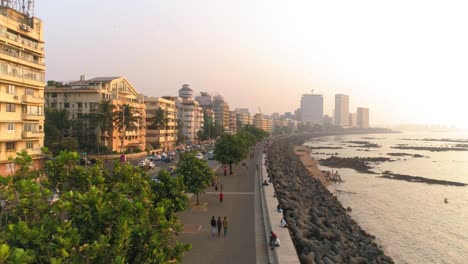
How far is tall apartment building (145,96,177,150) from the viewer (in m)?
84.5

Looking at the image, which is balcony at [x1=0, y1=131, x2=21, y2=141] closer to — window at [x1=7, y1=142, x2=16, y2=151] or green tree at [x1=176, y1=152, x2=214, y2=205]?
window at [x1=7, y1=142, x2=16, y2=151]

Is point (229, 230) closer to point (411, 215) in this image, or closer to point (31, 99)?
point (411, 215)

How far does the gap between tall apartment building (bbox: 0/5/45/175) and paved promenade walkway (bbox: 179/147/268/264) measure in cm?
1891

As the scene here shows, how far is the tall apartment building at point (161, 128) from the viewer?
8450 centimetres

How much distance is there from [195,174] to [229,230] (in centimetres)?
685

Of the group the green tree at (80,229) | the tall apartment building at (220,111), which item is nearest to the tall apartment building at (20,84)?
Result: the green tree at (80,229)

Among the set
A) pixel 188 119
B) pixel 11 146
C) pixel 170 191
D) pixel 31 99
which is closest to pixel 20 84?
pixel 31 99

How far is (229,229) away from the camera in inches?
907

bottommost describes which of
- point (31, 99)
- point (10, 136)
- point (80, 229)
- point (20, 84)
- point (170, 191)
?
point (170, 191)

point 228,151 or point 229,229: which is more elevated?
point 228,151

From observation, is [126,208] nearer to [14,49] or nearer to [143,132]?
[14,49]

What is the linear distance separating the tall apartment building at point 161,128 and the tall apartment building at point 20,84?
41.5 metres

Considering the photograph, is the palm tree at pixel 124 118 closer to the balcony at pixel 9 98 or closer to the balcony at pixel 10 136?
the balcony at pixel 10 136

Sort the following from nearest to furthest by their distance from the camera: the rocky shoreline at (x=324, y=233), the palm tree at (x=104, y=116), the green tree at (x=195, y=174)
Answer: the rocky shoreline at (x=324, y=233), the green tree at (x=195, y=174), the palm tree at (x=104, y=116)
